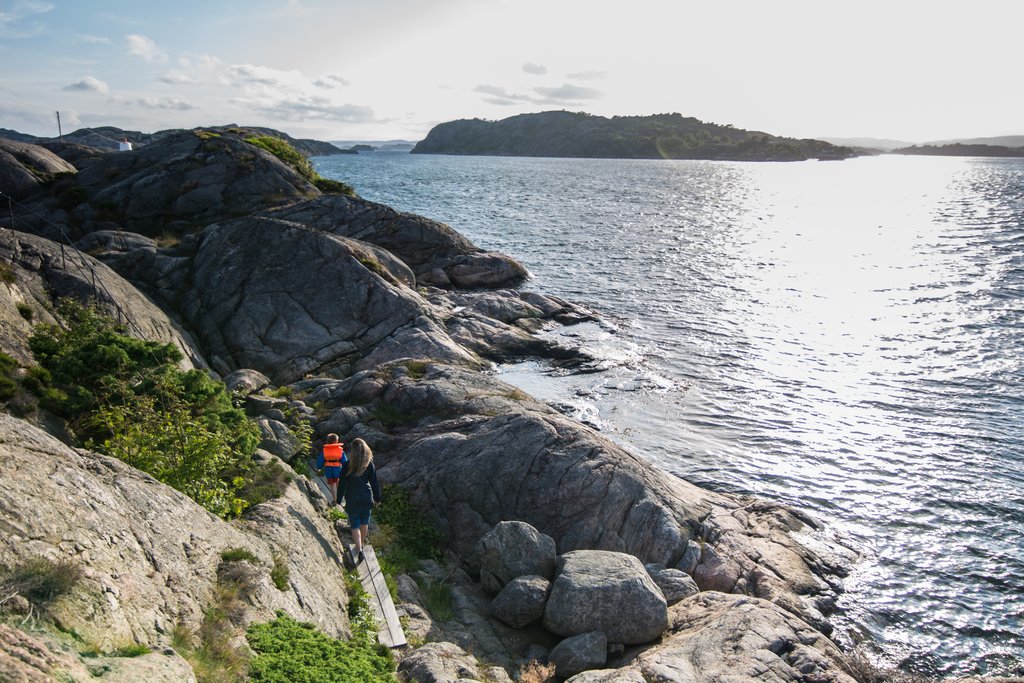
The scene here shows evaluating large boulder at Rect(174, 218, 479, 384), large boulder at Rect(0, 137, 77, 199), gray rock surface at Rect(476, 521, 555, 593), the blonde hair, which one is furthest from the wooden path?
large boulder at Rect(0, 137, 77, 199)

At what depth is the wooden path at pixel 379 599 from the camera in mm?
13477

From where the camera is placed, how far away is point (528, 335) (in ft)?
133

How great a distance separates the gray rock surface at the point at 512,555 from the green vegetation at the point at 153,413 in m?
5.68

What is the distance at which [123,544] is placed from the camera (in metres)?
9.27

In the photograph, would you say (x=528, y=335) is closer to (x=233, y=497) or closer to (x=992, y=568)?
(x=992, y=568)

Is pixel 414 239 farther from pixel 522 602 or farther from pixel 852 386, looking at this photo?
pixel 522 602

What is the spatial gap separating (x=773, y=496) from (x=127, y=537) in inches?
889

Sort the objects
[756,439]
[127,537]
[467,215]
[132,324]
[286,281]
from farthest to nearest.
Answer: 1. [467,215]
2. [286,281]
3. [756,439]
4. [132,324]
5. [127,537]

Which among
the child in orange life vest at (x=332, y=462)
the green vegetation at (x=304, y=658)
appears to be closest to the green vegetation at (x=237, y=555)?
the green vegetation at (x=304, y=658)

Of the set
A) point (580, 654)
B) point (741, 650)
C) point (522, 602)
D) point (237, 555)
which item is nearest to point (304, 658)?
point (237, 555)

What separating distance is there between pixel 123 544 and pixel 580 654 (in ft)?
31.5

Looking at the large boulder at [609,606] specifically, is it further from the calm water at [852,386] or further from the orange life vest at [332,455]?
the calm water at [852,386]

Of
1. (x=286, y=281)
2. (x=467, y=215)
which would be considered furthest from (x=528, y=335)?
(x=467, y=215)

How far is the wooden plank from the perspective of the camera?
1348 cm
